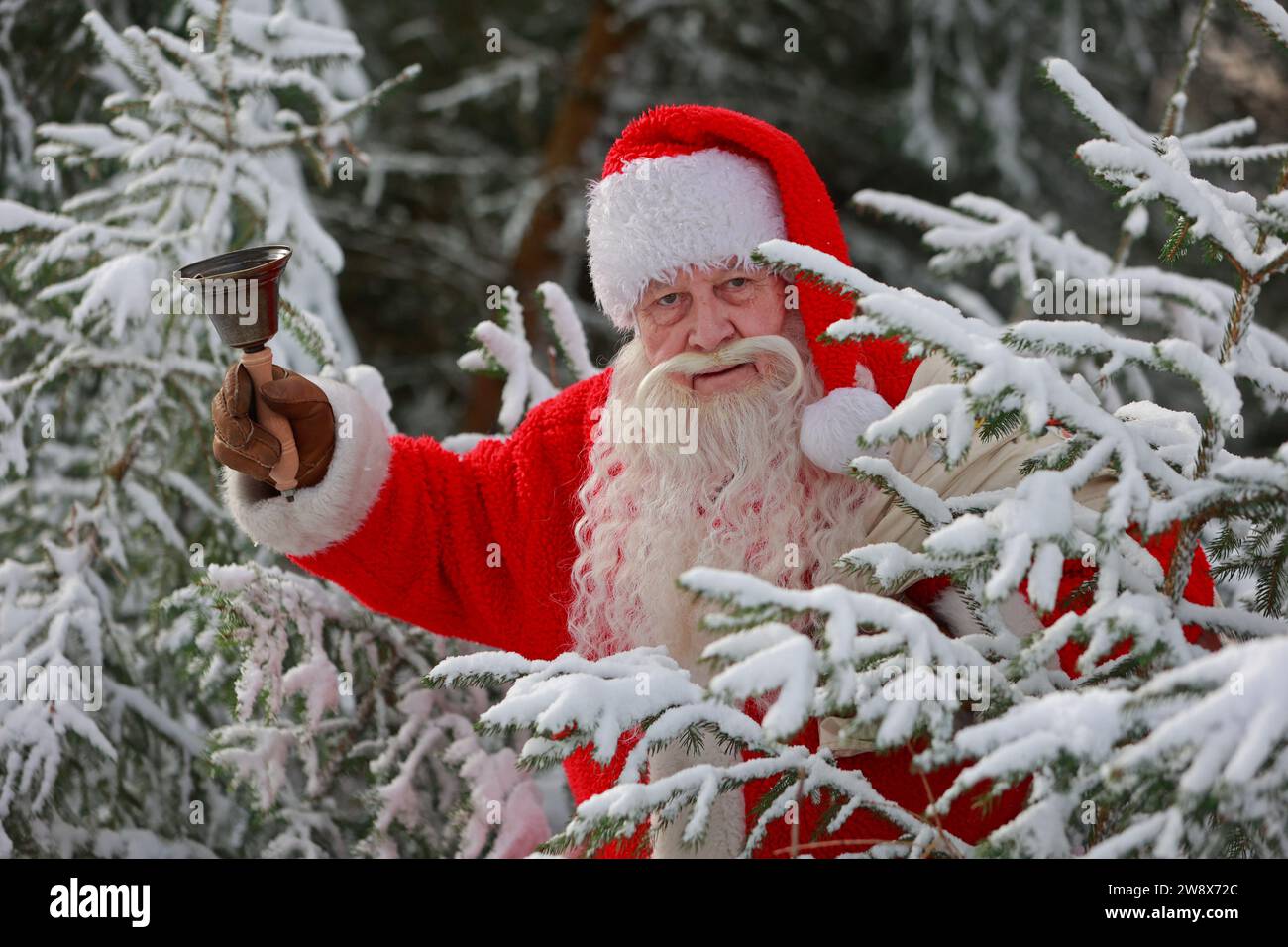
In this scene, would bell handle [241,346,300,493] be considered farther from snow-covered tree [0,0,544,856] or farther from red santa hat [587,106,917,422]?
red santa hat [587,106,917,422]

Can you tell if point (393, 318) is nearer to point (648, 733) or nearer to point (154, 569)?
point (154, 569)

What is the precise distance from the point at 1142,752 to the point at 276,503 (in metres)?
1.78

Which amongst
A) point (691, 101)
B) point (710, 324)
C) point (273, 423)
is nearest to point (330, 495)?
point (273, 423)

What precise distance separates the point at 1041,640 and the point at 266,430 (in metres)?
1.51

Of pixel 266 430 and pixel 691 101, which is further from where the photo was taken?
pixel 691 101

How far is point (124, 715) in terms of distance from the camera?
3143 mm

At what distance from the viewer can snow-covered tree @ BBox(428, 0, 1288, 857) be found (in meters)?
1.33

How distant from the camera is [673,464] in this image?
8.54ft

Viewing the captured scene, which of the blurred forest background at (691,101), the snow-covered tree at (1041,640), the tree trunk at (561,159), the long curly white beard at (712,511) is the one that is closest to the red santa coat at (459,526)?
the long curly white beard at (712,511)

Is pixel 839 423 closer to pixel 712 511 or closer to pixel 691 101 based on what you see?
pixel 712 511

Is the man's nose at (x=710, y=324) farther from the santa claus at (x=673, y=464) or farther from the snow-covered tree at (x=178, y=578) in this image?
the snow-covered tree at (x=178, y=578)

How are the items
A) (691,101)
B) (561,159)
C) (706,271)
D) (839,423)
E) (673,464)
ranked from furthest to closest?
(691,101) → (561,159) → (673,464) → (706,271) → (839,423)

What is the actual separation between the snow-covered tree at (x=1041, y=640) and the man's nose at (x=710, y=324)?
0.71 m

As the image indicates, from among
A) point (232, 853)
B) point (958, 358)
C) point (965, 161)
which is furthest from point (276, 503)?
point (965, 161)
